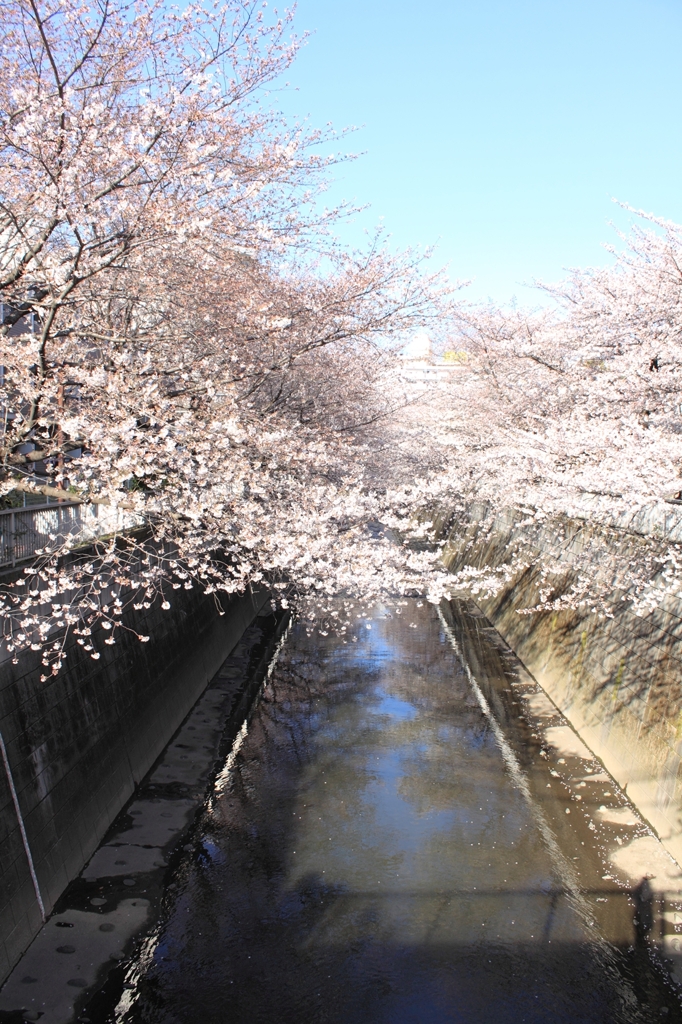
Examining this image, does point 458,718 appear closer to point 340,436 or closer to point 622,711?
point 622,711

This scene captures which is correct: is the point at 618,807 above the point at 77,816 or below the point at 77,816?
below

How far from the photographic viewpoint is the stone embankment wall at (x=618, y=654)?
33.5ft

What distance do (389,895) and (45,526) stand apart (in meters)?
6.36

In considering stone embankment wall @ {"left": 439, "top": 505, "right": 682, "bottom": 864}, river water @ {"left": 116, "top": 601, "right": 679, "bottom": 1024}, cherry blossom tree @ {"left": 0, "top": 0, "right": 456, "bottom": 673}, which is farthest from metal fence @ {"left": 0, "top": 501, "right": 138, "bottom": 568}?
stone embankment wall @ {"left": 439, "top": 505, "right": 682, "bottom": 864}

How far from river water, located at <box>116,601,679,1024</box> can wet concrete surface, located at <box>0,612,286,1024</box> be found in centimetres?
26

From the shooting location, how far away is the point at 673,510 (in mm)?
11703

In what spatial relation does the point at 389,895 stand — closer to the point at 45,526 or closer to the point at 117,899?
the point at 117,899

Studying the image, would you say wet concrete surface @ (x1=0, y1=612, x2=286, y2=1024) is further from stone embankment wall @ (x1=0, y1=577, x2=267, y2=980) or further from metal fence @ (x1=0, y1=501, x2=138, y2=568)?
metal fence @ (x1=0, y1=501, x2=138, y2=568)

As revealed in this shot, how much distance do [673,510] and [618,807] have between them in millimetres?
4685

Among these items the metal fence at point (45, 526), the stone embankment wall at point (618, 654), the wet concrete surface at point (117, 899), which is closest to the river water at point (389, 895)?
the wet concrete surface at point (117, 899)

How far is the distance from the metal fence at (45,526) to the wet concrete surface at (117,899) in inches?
158

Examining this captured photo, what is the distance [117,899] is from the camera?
8555mm

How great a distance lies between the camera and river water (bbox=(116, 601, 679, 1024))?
712cm

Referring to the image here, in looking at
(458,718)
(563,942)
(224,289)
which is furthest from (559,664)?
(224,289)
